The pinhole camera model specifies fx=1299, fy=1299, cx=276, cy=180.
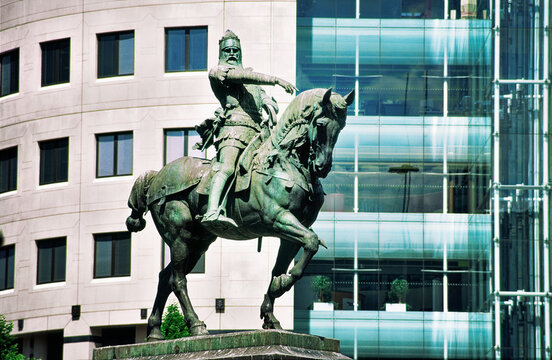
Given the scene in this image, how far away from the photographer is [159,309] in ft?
70.4

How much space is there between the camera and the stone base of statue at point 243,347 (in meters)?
18.5

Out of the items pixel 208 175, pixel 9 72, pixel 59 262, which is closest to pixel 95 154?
pixel 59 262

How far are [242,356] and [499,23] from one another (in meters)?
32.4

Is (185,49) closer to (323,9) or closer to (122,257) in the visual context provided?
(323,9)

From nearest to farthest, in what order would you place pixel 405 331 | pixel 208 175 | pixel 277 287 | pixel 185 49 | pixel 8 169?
pixel 277 287, pixel 208 175, pixel 405 331, pixel 185 49, pixel 8 169

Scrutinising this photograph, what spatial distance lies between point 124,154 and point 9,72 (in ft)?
23.4

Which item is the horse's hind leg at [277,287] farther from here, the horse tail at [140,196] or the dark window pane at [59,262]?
the dark window pane at [59,262]

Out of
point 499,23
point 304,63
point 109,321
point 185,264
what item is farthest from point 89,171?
point 185,264

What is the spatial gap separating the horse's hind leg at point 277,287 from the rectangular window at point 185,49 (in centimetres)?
2995

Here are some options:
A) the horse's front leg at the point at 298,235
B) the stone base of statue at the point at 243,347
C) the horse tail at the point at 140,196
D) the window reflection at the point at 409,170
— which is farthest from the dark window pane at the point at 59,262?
the horse's front leg at the point at 298,235

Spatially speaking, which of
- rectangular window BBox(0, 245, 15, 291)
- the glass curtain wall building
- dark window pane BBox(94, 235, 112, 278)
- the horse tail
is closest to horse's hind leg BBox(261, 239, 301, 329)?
the horse tail

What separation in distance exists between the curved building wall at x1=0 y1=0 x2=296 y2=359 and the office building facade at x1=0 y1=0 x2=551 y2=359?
8 centimetres

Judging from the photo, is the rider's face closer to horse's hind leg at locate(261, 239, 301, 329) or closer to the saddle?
the saddle

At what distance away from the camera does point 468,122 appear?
4938cm
